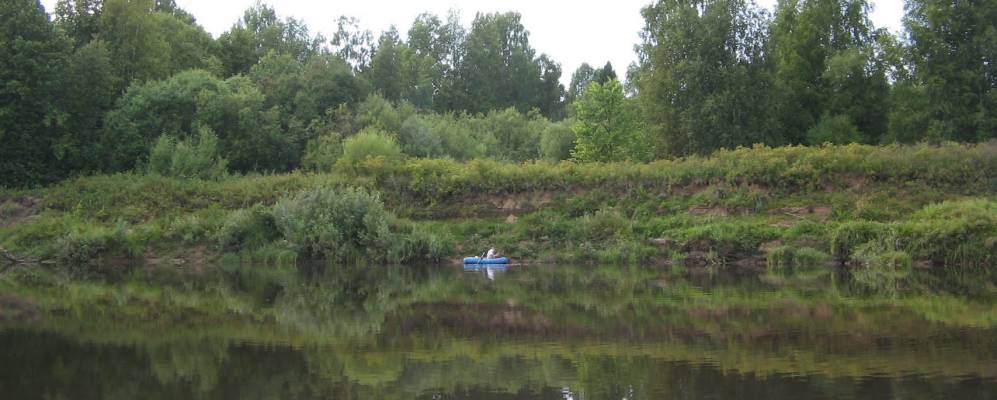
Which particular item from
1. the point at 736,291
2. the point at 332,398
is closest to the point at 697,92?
the point at 736,291

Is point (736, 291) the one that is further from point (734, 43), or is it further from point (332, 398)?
point (734, 43)

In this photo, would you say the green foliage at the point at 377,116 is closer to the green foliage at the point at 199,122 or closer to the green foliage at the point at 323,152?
the green foliage at the point at 323,152

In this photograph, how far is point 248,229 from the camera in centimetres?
3825

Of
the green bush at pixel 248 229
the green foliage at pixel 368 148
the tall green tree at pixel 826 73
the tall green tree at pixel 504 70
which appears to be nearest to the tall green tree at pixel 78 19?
the green foliage at pixel 368 148

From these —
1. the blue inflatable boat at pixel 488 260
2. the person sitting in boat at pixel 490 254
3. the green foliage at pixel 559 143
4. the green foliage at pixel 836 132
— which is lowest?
the blue inflatable boat at pixel 488 260

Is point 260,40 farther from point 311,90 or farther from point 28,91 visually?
point 28,91

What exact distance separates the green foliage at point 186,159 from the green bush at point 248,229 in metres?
7.99

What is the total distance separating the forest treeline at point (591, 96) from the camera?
44.0 metres

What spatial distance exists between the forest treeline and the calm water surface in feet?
68.6

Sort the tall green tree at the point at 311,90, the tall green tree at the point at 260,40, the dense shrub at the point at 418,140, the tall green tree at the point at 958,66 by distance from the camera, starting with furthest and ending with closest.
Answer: the tall green tree at the point at 260,40, the tall green tree at the point at 311,90, the dense shrub at the point at 418,140, the tall green tree at the point at 958,66

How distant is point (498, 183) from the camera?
4078cm

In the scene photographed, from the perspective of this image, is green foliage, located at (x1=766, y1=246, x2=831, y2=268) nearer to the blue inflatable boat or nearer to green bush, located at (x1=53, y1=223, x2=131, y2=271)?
the blue inflatable boat

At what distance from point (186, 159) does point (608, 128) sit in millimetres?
23521

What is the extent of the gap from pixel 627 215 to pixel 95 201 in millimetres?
24541
